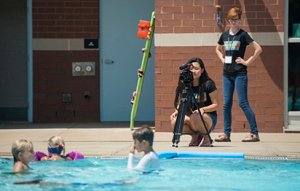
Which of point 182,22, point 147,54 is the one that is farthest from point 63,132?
point 182,22

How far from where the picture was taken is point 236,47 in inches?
480

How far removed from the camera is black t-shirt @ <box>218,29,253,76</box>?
39.9ft

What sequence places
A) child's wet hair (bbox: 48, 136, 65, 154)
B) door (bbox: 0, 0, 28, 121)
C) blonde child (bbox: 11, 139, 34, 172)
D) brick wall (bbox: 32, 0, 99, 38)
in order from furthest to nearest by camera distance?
1. door (bbox: 0, 0, 28, 121)
2. brick wall (bbox: 32, 0, 99, 38)
3. child's wet hair (bbox: 48, 136, 65, 154)
4. blonde child (bbox: 11, 139, 34, 172)

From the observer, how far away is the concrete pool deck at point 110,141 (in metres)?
10.8

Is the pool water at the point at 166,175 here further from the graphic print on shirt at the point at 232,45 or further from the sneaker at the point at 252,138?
the graphic print on shirt at the point at 232,45

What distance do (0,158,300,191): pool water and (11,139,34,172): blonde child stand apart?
113mm

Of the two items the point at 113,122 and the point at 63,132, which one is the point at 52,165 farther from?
the point at 113,122

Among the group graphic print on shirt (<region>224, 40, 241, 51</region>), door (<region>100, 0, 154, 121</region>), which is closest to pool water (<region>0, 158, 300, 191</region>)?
graphic print on shirt (<region>224, 40, 241, 51</region>)

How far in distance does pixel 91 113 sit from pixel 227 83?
4.64 m

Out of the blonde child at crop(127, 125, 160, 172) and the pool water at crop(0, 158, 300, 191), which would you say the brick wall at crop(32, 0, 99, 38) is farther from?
the blonde child at crop(127, 125, 160, 172)

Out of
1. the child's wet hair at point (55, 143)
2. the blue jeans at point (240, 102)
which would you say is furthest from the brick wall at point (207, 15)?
the child's wet hair at point (55, 143)

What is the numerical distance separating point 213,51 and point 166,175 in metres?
5.37

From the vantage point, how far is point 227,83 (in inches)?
487

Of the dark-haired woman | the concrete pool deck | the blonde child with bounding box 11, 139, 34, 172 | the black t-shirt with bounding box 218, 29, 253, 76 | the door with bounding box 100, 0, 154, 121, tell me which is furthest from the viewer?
the door with bounding box 100, 0, 154, 121
